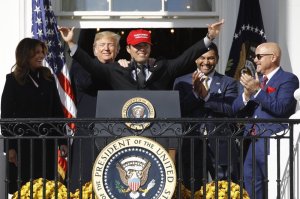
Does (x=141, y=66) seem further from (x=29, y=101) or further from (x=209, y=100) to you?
(x=29, y=101)

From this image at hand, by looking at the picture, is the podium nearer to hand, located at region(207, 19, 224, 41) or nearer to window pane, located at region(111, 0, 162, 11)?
hand, located at region(207, 19, 224, 41)

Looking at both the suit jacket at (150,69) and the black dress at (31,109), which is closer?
the black dress at (31,109)

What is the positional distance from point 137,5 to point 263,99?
9.25ft

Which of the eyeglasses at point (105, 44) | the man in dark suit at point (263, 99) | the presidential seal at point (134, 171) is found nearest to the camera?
the presidential seal at point (134, 171)

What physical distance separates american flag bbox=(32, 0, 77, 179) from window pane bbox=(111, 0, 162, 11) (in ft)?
2.77

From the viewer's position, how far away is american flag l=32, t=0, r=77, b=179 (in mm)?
14961

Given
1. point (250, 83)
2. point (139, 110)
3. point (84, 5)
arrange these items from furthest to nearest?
point (84, 5) → point (250, 83) → point (139, 110)

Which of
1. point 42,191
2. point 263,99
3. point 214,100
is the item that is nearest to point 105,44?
point 214,100

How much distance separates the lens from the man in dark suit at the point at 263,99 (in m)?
13.3

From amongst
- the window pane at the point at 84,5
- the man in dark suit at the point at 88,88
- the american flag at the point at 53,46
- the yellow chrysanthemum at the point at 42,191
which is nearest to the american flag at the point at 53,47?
the american flag at the point at 53,46

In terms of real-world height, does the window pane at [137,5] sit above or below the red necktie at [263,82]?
above

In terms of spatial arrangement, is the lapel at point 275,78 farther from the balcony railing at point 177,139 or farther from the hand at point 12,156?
the hand at point 12,156

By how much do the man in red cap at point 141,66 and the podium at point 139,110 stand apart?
63cm

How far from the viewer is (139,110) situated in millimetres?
13102
